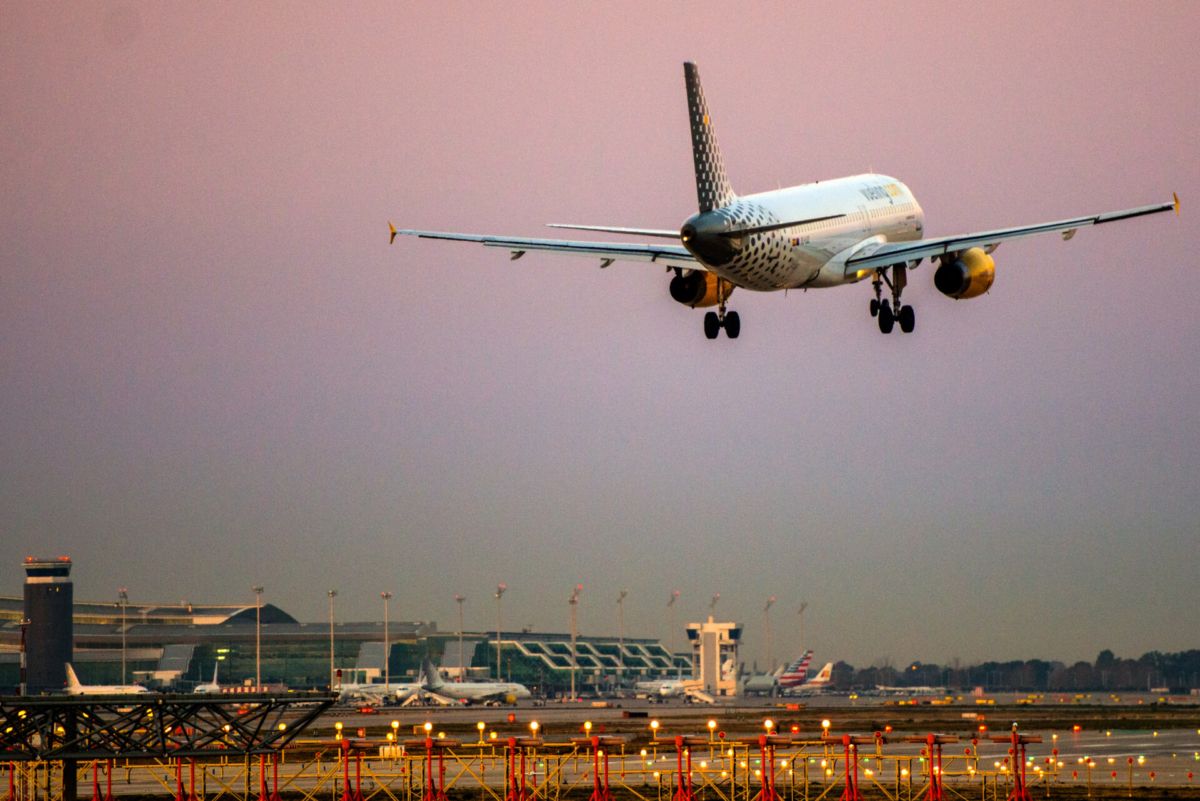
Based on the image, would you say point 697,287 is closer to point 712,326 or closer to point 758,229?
point 712,326

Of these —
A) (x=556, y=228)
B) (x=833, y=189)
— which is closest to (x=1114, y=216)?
(x=833, y=189)

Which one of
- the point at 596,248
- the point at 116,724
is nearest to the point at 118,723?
the point at 116,724

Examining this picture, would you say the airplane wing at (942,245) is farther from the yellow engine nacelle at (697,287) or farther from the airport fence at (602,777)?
the airport fence at (602,777)

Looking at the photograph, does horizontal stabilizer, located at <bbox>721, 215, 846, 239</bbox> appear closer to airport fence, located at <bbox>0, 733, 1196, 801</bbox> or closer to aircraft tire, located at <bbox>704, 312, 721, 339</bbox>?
aircraft tire, located at <bbox>704, 312, 721, 339</bbox>

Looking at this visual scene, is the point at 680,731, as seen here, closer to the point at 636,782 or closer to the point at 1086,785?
the point at 636,782

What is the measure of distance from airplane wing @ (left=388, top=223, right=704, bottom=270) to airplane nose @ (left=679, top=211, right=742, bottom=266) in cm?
524

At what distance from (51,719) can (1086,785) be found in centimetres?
4582

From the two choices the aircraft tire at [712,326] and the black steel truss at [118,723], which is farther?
the aircraft tire at [712,326]

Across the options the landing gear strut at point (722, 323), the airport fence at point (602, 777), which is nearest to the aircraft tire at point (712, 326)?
the landing gear strut at point (722, 323)

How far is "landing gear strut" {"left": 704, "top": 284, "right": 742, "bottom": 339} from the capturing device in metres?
75.0

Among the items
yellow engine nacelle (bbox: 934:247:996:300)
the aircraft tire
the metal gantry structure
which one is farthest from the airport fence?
yellow engine nacelle (bbox: 934:247:996:300)

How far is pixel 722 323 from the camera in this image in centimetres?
7519

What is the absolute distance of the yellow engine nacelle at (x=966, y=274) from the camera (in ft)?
245

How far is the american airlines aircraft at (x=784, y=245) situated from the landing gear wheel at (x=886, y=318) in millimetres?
42
